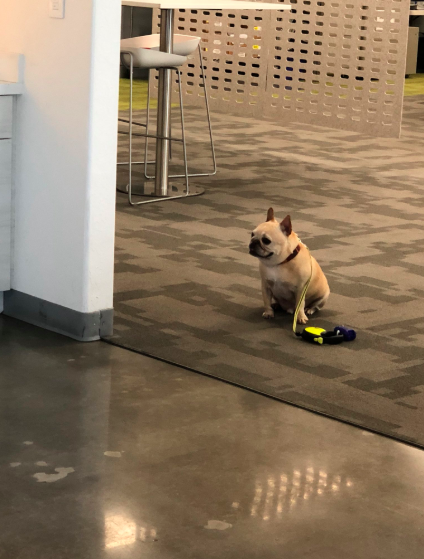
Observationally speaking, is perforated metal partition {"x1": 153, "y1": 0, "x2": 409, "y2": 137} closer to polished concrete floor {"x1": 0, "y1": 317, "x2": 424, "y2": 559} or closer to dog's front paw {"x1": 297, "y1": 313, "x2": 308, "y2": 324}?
dog's front paw {"x1": 297, "y1": 313, "x2": 308, "y2": 324}

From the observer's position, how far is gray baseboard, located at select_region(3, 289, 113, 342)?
124 inches

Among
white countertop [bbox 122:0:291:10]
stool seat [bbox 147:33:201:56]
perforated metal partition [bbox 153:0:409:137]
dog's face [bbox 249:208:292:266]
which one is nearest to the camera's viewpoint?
dog's face [bbox 249:208:292:266]

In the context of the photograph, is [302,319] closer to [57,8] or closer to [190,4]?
[57,8]

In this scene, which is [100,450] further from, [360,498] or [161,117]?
[161,117]

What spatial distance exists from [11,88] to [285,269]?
1075 millimetres

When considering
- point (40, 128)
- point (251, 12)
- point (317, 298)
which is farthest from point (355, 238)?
point (251, 12)

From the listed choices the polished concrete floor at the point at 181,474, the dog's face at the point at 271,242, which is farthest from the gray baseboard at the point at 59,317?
the dog's face at the point at 271,242

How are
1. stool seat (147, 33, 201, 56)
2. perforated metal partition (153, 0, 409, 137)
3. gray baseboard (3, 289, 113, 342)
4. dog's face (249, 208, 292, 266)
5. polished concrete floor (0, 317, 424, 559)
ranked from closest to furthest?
polished concrete floor (0, 317, 424, 559)
gray baseboard (3, 289, 113, 342)
dog's face (249, 208, 292, 266)
stool seat (147, 33, 201, 56)
perforated metal partition (153, 0, 409, 137)

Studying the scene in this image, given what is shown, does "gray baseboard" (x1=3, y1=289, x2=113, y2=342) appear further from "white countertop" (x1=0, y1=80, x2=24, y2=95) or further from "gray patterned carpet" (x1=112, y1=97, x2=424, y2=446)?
"white countertop" (x1=0, y1=80, x2=24, y2=95)

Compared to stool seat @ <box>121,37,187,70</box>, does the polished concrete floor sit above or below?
below

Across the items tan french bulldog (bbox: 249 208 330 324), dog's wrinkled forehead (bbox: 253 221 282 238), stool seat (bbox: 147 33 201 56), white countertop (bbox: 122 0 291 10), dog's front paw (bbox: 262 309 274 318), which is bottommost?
dog's front paw (bbox: 262 309 274 318)

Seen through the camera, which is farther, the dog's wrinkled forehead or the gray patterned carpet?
the dog's wrinkled forehead

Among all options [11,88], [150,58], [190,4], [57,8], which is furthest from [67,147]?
[190,4]

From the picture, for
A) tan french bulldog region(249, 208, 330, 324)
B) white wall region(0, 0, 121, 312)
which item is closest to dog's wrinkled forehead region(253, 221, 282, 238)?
tan french bulldog region(249, 208, 330, 324)
